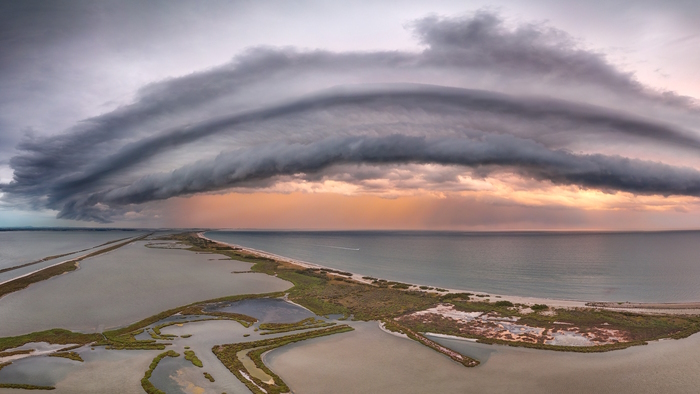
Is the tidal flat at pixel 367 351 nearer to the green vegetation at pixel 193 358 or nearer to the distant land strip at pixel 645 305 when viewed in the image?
the green vegetation at pixel 193 358

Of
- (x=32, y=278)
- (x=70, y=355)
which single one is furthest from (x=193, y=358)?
(x=32, y=278)

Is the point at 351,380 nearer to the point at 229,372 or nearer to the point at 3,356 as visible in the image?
the point at 229,372

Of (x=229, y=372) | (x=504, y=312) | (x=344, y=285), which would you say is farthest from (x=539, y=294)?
(x=229, y=372)

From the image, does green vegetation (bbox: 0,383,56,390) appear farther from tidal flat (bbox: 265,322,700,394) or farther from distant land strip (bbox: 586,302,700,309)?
distant land strip (bbox: 586,302,700,309)

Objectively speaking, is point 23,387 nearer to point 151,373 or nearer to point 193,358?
point 151,373

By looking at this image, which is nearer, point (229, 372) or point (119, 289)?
point (229, 372)
